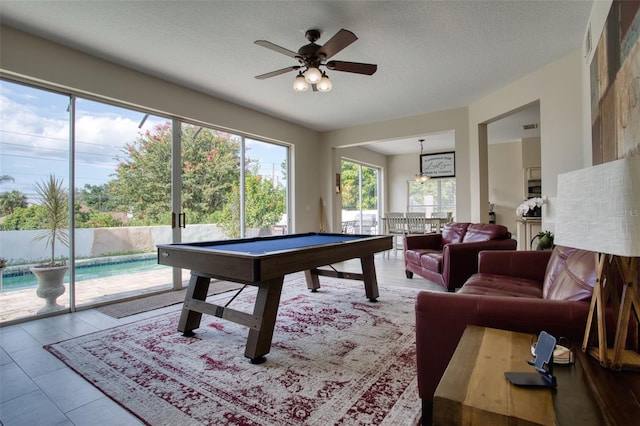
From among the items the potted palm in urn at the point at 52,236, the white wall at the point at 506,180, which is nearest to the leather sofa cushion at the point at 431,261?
the potted palm in urn at the point at 52,236

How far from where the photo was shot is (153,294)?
4039 millimetres

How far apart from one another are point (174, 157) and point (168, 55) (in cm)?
136

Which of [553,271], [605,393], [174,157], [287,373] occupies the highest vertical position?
[174,157]

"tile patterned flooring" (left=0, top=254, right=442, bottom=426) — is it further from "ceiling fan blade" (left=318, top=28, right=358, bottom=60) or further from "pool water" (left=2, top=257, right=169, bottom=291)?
"ceiling fan blade" (left=318, top=28, right=358, bottom=60)

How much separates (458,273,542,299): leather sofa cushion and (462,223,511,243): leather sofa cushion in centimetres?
146

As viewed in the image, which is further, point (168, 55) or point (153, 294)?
point (153, 294)

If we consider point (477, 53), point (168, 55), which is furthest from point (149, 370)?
point (477, 53)

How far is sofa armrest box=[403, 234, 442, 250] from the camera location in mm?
4789

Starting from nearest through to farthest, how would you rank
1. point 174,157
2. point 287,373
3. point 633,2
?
point 633,2, point 287,373, point 174,157

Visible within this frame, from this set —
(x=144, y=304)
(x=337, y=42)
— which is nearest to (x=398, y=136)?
(x=337, y=42)

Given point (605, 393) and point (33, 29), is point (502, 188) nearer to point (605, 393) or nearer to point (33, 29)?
point (605, 393)

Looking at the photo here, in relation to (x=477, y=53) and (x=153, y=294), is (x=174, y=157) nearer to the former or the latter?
(x=153, y=294)

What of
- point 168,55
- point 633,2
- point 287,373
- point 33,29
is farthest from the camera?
point 168,55

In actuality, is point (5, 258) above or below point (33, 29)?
below
